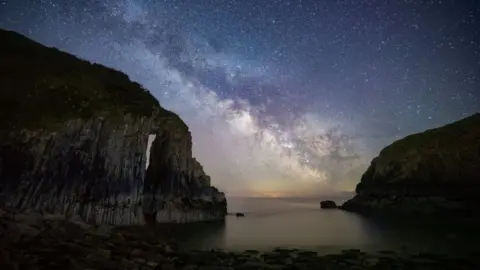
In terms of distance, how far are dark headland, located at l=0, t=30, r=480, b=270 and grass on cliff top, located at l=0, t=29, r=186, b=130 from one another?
20cm

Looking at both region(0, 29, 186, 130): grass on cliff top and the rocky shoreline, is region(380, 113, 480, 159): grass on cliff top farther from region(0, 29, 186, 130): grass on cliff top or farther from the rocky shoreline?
region(0, 29, 186, 130): grass on cliff top

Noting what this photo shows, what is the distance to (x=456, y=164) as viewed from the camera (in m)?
90.2

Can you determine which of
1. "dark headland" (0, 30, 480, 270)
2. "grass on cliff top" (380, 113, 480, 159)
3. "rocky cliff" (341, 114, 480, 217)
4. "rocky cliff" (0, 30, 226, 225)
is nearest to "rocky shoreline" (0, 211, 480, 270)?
"dark headland" (0, 30, 480, 270)

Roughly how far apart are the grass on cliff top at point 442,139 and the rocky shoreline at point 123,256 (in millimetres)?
75314

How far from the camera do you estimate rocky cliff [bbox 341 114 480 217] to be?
8475 cm

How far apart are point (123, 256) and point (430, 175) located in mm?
90331

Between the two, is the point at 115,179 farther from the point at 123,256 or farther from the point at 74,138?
the point at 123,256

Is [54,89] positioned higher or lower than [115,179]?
higher

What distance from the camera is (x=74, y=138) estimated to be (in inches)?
1875

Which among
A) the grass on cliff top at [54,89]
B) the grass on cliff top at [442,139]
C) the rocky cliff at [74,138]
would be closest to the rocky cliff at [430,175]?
the grass on cliff top at [442,139]

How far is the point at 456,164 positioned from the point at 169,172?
6956 cm

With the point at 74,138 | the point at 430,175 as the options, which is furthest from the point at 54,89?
the point at 430,175

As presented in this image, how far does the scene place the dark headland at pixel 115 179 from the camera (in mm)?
25438

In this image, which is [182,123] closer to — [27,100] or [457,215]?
[27,100]
